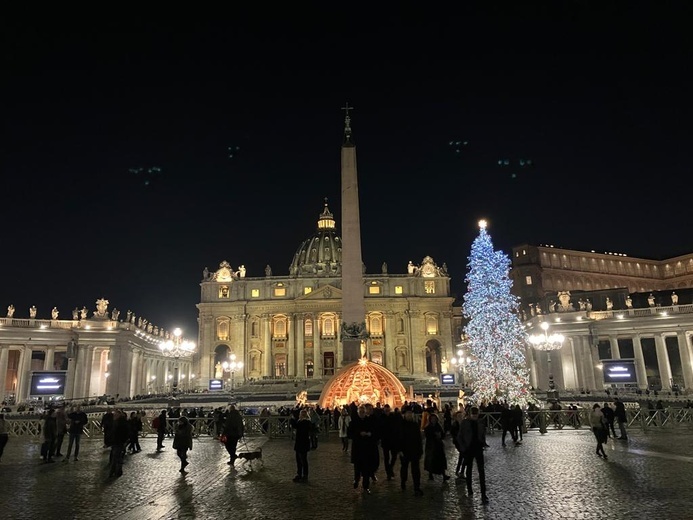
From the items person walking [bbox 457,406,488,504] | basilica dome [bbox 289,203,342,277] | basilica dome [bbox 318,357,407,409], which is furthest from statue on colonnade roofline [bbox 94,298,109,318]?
person walking [bbox 457,406,488,504]

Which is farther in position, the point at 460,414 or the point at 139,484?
the point at 460,414

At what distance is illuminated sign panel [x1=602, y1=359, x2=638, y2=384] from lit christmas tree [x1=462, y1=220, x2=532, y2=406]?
681 cm

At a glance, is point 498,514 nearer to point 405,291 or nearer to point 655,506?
point 655,506

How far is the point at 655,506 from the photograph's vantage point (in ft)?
25.5

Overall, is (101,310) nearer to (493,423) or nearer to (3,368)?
(3,368)

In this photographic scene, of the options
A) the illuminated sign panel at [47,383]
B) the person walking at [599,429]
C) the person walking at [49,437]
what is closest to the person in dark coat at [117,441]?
the person walking at [49,437]

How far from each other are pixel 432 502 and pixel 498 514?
1.22 m

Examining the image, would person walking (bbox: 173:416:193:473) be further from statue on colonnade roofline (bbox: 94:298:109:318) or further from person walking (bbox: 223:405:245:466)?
statue on colonnade roofline (bbox: 94:298:109:318)

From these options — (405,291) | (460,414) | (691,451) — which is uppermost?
(405,291)

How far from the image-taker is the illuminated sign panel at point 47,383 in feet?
99.1

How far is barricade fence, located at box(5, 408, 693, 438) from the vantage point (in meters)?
19.1

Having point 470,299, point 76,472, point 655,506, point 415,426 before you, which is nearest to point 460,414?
point 415,426

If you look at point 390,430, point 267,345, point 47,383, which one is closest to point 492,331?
point 390,430

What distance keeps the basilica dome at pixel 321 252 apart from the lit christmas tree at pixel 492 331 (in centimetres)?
6439
